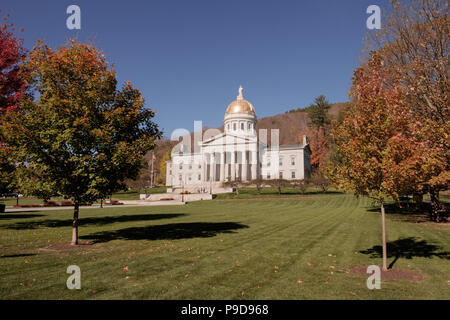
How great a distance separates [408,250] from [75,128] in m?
14.3

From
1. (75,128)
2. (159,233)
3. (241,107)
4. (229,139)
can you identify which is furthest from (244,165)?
(75,128)

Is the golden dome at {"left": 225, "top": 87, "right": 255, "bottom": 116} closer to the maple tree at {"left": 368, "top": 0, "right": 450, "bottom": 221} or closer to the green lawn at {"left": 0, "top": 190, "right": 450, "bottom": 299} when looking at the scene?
the maple tree at {"left": 368, "top": 0, "right": 450, "bottom": 221}

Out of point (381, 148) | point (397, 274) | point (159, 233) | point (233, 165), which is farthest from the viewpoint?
point (233, 165)

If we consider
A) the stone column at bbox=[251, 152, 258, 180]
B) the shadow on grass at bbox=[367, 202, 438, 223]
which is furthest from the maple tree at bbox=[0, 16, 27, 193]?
the stone column at bbox=[251, 152, 258, 180]

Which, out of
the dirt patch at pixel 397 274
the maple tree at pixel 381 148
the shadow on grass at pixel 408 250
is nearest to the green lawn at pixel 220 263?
the shadow on grass at pixel 408 250

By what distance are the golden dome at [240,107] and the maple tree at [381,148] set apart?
71.1 metres

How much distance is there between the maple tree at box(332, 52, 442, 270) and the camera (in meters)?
8.77

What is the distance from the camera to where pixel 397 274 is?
8953mm

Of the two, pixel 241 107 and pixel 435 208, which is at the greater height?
pixel 241 107

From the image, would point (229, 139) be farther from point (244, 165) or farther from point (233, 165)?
point (244, 165)

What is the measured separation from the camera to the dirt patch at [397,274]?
8.59 meters

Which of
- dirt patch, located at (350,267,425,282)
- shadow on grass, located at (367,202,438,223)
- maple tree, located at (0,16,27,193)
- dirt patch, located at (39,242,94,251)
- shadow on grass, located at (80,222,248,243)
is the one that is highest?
maple tree, located at (0,16,27,193)

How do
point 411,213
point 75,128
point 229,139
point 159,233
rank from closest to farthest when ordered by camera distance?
1. point 75,128
2. point 159,233
3. point 411,213
4. point 229,139

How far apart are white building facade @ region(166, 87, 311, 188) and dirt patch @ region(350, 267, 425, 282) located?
66.2 meters
